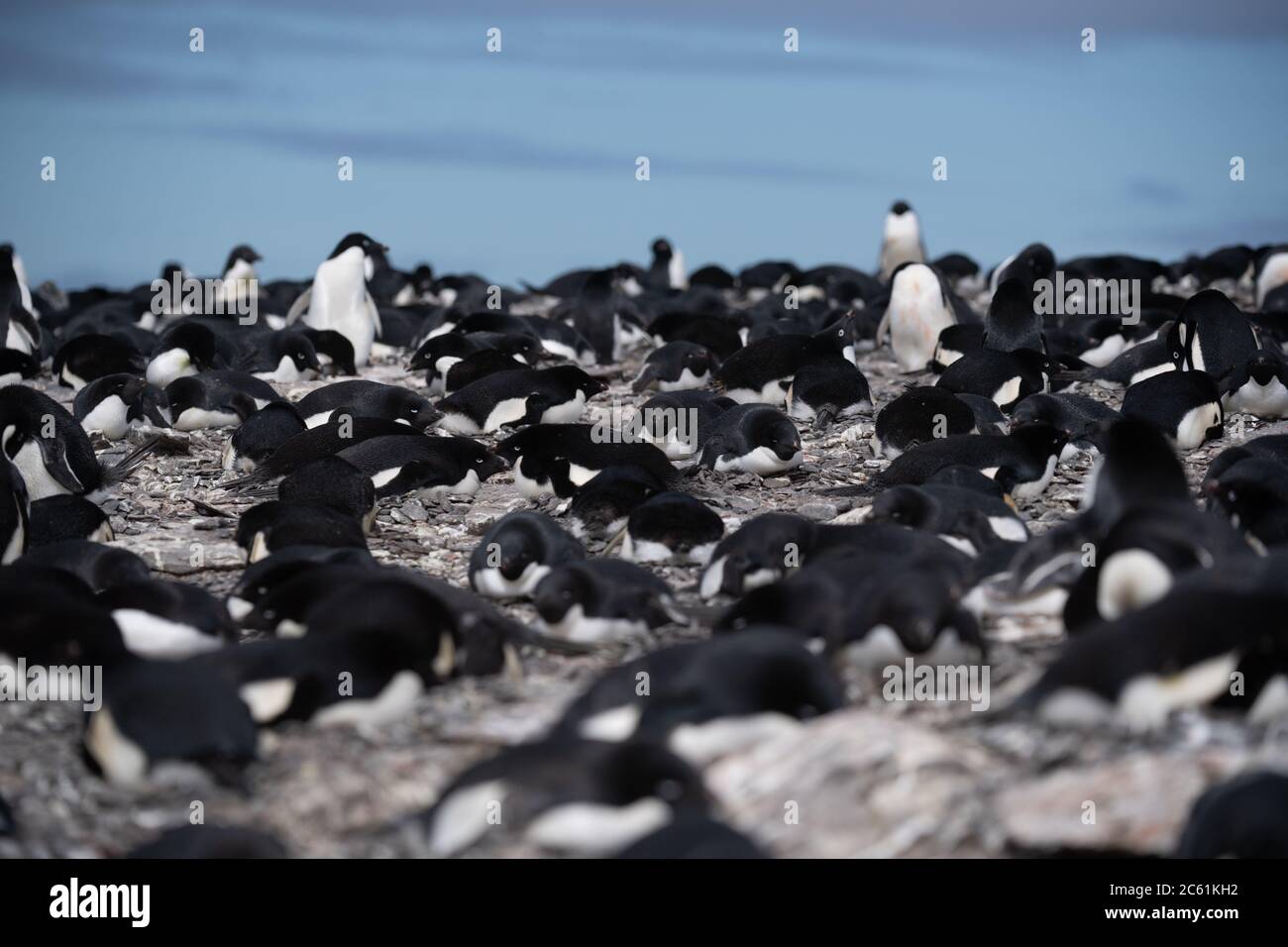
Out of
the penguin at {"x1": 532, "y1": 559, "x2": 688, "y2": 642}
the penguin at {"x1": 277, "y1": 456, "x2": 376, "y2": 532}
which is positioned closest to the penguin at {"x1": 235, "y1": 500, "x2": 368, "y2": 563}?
the penguin at {"x1": 277, "y1": 456, "x2": 376, "y2": 532}

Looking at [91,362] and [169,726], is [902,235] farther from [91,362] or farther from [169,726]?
[169,726]

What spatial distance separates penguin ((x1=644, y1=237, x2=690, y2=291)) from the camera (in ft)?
88.2

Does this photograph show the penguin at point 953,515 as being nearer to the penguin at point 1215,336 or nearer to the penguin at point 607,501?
the penguin at point 607,501

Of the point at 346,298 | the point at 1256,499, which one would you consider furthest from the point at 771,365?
the point at 1256,499

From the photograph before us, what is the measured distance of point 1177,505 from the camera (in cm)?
500

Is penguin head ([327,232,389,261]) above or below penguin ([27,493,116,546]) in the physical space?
above

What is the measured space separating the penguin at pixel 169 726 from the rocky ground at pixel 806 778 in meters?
0.07

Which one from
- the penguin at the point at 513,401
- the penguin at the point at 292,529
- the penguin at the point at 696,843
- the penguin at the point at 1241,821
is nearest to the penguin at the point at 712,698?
the penguin at the point at 696,843

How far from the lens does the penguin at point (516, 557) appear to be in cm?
631

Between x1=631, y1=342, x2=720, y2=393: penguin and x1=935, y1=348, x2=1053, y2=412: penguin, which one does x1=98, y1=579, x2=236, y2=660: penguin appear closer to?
x1=935, y1=348, x2=1053, y2=412: penguin

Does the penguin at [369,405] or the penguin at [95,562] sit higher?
the penguin at [369,405]

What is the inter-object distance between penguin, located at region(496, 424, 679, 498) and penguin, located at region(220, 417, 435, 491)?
0.79 meters

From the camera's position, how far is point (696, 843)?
11.2 ft
